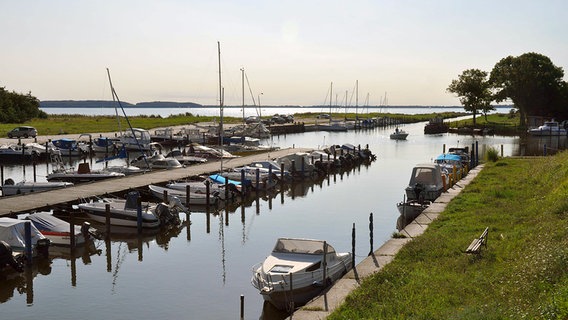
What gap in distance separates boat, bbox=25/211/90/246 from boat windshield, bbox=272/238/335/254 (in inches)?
422

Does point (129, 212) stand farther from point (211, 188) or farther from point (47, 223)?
point (211, 188)

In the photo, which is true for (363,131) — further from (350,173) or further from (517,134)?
(350,173)

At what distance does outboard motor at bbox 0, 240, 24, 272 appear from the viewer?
24312 millimetres

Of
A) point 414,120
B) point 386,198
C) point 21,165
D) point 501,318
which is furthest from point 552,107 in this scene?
point 501,318

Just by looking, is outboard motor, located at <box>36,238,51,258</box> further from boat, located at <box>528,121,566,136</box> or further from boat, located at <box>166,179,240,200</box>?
boat, located at <box>528,121,566,136</box>

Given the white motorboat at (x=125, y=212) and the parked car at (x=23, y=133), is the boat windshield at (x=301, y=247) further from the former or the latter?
the parked car at (x=23, y=133)

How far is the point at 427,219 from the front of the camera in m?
29.9

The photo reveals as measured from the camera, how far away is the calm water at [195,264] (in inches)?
853

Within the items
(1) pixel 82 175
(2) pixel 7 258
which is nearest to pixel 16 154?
(1) pixel 82 175

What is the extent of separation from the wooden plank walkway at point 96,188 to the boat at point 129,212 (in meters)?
2.46

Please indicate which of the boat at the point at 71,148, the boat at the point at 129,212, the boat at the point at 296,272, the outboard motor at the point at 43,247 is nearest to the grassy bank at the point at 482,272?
the boat at the point at 296,272

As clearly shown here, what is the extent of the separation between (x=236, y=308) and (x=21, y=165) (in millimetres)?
50166

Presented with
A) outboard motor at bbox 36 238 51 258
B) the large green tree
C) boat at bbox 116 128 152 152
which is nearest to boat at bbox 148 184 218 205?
outboard motor at bbox 36 238 51 258

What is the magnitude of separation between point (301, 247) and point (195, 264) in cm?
689
